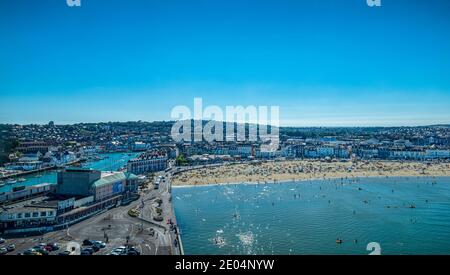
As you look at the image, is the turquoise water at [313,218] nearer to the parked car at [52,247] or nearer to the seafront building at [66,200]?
the seafront building at [66,200]

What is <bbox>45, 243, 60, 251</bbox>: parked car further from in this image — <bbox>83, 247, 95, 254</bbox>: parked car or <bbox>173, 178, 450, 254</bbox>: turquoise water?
<bbox>173, 178, 450, 254</bbox>: turquoise water

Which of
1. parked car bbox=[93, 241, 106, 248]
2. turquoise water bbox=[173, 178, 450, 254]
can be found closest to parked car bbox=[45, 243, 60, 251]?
parked car bbox=[93, 241, 106, 248]

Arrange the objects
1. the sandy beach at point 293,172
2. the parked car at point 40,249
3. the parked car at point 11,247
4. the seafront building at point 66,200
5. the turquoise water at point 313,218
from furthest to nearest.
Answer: the sandy beach at point 293,172, the turquoise water at point 313,218, the seafront building at point 66,200, the parked car at point 11,247, the parked car at point 40,249

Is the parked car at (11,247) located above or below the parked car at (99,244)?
above

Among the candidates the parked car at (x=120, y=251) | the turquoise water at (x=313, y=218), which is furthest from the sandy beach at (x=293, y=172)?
the parked car at (x=120, y=251)
